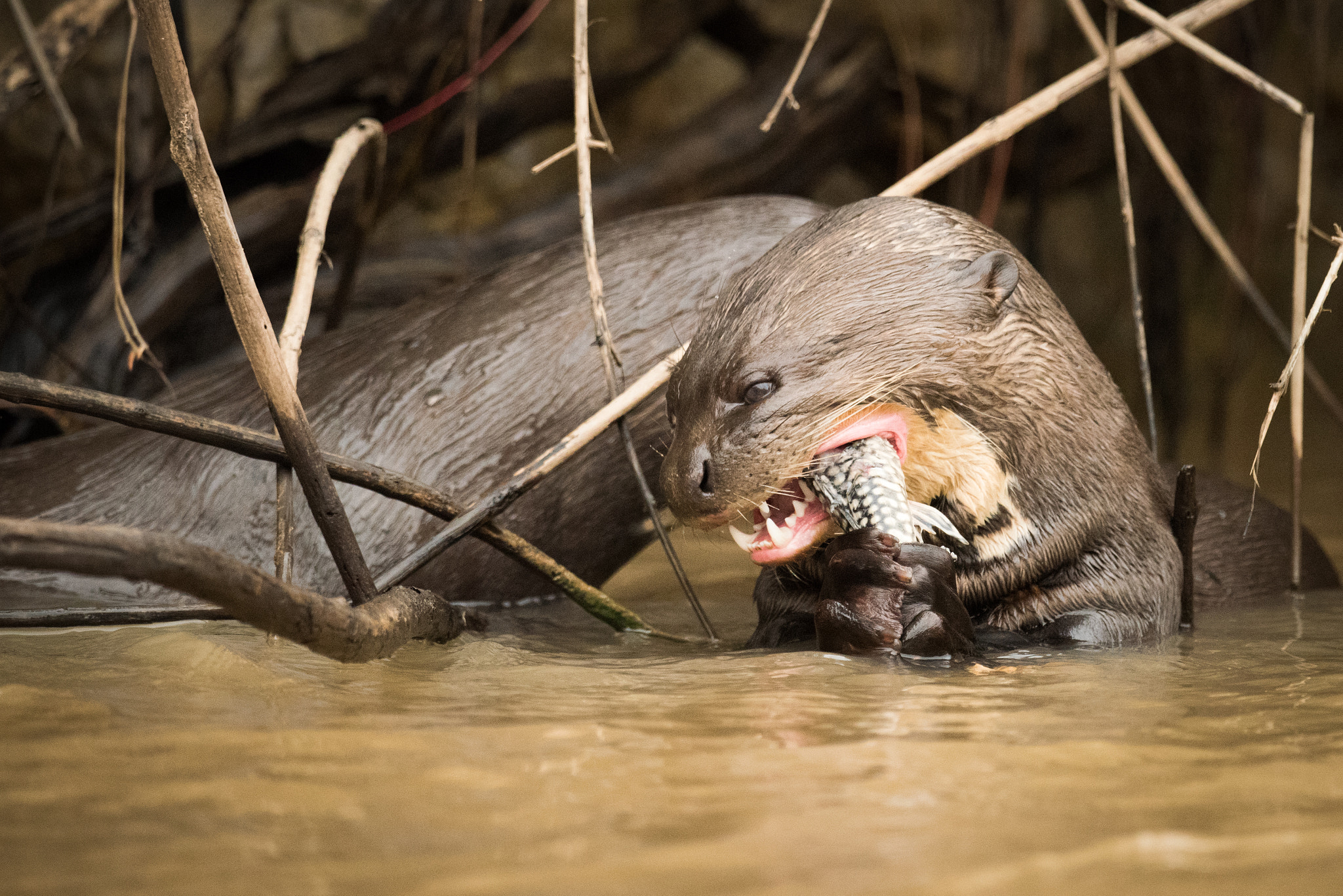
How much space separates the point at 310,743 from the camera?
3.69 feet

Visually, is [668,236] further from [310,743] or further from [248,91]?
[248,91]

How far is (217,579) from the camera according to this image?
43.3 inches

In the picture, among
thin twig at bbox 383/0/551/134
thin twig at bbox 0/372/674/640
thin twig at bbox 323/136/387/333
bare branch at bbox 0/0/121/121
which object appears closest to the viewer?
thin twig at bbox 0/372/674/640

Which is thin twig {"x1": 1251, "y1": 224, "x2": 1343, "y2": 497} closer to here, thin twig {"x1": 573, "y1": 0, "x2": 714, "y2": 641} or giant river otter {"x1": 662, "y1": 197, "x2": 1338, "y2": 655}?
giant river otter {"x1": 662, "y1": 197, "x2": 1338, "y2": 655}

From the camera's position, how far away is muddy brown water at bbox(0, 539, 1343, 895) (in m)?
0.84

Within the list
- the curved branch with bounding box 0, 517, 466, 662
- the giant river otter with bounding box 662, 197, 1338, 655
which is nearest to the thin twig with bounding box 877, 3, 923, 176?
the giant river otter with bounding box 662, 197, 1338, 655

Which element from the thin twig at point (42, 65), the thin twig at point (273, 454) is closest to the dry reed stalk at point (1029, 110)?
the thin twig at point (273, 454)

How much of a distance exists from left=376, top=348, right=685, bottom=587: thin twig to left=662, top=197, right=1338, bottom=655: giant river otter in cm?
8

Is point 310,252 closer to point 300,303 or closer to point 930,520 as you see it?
point 300,303

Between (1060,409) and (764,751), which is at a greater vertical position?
(1060,409)

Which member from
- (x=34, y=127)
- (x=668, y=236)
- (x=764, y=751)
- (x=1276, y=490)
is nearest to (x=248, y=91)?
(x=34, y=127)

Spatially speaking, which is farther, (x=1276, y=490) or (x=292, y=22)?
(x=292, y=22)

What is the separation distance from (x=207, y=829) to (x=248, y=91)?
13.3 feet

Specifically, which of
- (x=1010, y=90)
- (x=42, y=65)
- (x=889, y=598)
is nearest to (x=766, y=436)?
(x=889, y=598)
